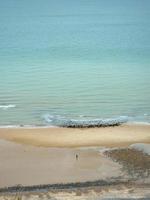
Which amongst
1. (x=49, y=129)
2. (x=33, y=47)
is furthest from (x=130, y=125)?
(x=33, y=47)

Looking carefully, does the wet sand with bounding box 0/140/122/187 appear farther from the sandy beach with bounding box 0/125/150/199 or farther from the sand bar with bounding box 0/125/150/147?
the sand bar with bounding box 0/125/150/147

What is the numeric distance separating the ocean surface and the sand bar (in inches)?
60.8

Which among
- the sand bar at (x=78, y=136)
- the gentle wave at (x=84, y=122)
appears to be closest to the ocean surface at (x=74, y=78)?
the gentle wave at (x=84, y=122)

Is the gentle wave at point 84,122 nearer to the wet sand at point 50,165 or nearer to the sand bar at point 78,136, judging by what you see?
the sand bar at point 78,136

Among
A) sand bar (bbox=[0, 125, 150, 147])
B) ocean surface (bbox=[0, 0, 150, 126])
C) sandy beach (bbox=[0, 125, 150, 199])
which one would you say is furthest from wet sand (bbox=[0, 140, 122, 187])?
ocean surface (bbox=[0, 0, 150, 126])

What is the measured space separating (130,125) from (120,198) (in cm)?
1371

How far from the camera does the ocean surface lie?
38312 millimetres

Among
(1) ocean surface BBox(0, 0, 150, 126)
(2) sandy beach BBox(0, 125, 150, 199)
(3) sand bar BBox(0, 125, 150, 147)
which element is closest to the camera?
(2) sandy beach BBox(0, 125, 150, 199)

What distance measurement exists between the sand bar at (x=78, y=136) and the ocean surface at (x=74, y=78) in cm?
155

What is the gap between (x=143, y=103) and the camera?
41.9m

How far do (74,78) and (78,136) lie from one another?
57.8 ft

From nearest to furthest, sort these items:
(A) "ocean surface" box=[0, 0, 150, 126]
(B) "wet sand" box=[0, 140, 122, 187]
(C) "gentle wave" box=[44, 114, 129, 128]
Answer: (B) "wet sand" box=[0, 140, 122, 187] < (C) "gentle wave" box=[44, 114, 129, 128] < (A) "ocean surface" box=[0, 0, 150, 126]

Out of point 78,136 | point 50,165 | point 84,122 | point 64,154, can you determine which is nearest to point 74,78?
point 84,122

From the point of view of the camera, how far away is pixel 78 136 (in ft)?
107
